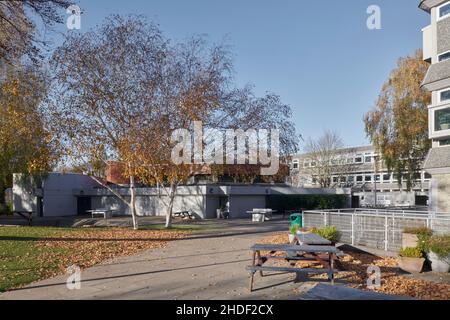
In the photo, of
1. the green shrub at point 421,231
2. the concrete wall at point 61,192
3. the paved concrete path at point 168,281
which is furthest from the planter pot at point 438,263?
the concrete wall at point 61,192

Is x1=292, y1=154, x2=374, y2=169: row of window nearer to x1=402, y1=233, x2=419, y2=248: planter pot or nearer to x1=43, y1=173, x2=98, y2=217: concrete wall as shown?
x1=43, y1=173, x2=98, y2=217: concrete wall

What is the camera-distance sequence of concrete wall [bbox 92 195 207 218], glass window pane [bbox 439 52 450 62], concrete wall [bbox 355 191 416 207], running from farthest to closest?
concrete wall [bbox 355 191 416 207], concrete wall [bbox 92 195 207 218], glass window pane [bbox 439 52 450 62]

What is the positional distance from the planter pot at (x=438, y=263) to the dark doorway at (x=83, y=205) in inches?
1681

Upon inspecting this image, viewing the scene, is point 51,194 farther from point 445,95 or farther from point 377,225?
point 377,225

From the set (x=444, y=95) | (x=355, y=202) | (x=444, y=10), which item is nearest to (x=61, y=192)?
(x=355, y=202)

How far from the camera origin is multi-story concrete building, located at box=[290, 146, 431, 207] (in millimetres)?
57594

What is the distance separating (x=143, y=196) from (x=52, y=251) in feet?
90.8

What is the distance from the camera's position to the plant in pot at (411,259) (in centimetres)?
1043

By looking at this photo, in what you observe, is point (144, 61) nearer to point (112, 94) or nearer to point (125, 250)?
point (112, 94)

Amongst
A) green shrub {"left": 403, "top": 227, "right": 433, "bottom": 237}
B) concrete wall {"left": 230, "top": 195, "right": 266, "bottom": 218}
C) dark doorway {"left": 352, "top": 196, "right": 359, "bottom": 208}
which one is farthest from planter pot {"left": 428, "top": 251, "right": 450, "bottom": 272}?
dark doorway {"left": 352, "top": 196, "right": 359, "bottom": 208}

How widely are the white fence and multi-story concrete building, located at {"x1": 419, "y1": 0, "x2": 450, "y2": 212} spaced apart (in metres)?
9.95

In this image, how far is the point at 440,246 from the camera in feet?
33.9

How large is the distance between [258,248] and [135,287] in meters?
2.61

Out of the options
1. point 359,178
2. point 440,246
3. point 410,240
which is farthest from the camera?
point 359,178
